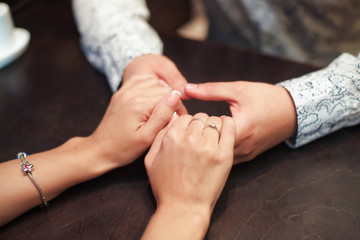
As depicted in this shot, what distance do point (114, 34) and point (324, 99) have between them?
51 cm

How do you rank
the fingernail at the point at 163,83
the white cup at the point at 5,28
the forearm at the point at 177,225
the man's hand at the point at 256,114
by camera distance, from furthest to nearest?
the white cup at the point at 5,28 < the fingernail at the point at 163,83 < the man's hand at the point at 256,114 < the forearm at the point at 177,225

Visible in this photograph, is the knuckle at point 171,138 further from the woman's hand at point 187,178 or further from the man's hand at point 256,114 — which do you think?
the man's hand at point 256,114

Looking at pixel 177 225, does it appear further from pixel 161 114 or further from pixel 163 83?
pixel 163 83

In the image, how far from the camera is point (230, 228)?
496 mm

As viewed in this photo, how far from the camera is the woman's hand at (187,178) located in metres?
0.43

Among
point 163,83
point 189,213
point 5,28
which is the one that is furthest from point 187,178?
point 5,28

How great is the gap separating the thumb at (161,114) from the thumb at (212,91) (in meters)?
0.05

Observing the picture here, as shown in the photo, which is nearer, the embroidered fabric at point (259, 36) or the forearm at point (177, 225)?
the forearm at point (177, 225)

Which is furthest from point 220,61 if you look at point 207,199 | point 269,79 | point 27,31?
point 27,31

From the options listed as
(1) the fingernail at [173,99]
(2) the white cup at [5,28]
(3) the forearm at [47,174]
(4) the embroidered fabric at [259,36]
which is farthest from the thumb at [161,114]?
(2) the white cup at [5,28]

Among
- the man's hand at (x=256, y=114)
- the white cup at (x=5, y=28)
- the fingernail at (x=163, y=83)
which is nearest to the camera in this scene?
the man's hand at (x=256, y=114)

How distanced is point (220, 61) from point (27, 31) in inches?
23.8

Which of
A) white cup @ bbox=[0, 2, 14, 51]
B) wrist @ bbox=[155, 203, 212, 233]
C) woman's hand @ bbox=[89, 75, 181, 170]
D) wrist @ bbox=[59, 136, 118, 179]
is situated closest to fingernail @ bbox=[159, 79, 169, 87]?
woman's hand @ bbox=[89, 75, 181, 170]

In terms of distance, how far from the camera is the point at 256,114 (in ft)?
1.78
